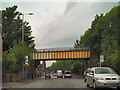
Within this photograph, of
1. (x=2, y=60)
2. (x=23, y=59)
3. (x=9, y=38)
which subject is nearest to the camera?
(x=2, y=60)

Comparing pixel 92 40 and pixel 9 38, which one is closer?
pixel 9 38

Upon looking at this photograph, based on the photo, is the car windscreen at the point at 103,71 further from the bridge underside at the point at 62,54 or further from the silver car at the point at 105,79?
the bridge underside at the point at 62,54

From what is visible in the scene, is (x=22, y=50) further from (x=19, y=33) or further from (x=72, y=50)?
(x=72, y=50)

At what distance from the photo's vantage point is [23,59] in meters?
39.4

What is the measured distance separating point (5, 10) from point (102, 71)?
184ft

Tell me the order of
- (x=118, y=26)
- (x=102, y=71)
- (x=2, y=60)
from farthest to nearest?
1. (x=118, y=26)
2. (x=2, y=60)
3. (x=102, y=71)

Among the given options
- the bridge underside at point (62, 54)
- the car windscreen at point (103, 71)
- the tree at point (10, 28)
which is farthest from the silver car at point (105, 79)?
the bridge underside at point (62, 54)

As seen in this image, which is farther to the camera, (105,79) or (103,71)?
(103,71)

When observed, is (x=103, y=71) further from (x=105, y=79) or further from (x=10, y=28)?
(x=10, y=28)

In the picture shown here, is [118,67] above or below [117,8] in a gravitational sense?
below

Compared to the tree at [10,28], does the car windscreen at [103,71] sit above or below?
below

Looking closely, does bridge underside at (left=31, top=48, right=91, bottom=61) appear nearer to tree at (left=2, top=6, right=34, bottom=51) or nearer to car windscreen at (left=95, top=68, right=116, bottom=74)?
tree at (left=2, top=6, right=34, bottom=51)

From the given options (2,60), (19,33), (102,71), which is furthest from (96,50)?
(102,71)

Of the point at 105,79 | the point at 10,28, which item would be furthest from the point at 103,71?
the point at 10,28
